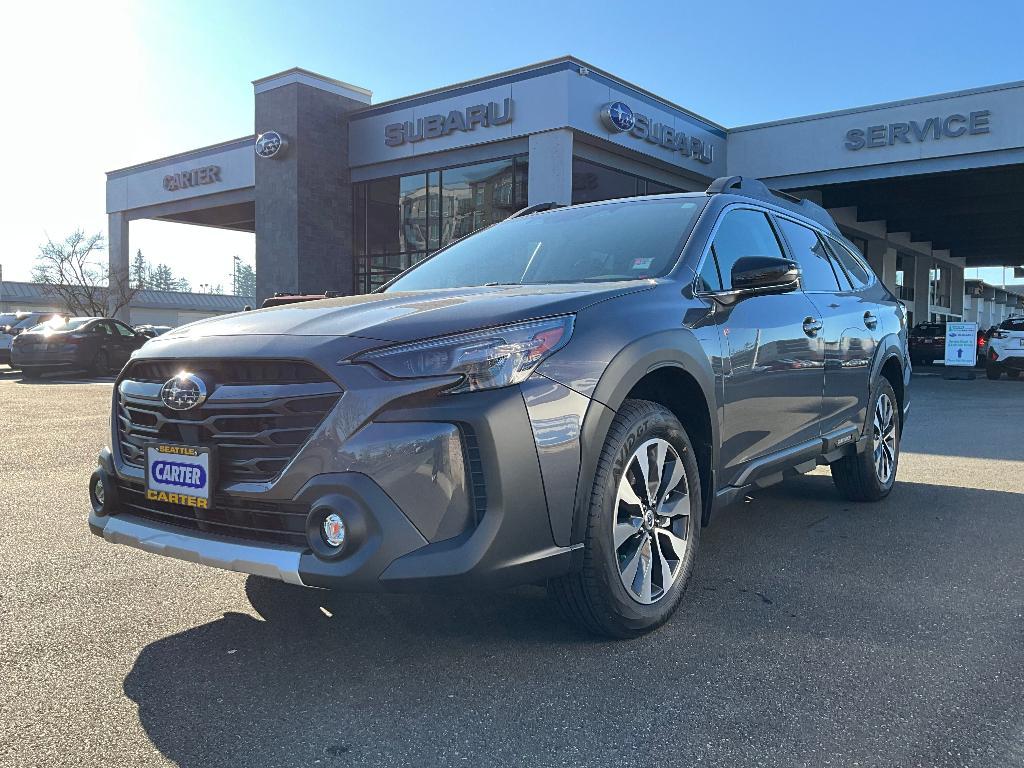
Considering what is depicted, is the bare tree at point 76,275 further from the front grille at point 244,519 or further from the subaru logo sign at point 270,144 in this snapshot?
the front grille at point 244,519

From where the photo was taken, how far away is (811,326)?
438 cm

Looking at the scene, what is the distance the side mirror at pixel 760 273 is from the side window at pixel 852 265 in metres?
2.03

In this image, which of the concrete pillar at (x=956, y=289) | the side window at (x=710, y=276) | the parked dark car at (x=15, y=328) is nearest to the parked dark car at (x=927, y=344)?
the concrete pillar at (x=956, y=289)

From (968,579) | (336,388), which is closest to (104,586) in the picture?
(336,388)

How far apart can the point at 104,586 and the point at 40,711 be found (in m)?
1.21

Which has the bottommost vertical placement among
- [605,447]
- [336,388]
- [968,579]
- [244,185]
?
[968,579]

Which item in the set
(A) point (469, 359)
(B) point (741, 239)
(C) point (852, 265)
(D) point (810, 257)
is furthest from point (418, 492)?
(C) point (852, 265)

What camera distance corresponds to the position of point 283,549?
8.29 ft

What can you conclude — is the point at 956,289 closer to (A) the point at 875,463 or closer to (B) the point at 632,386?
(A) the point at 875,463

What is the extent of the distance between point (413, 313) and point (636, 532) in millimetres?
1109

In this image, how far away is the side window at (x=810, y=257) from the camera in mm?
4711

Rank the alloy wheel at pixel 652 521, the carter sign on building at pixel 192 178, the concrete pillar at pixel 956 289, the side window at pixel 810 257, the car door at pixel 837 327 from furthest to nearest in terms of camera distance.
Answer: the concrete pillar at pixel 956 289 → the carter sign on building at pixel 192 178 → the side window at pixel 810 257 → the car door at pixel 837 327 → the alloy wheel at pixel 652 521

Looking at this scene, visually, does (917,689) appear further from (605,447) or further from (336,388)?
(336,388)

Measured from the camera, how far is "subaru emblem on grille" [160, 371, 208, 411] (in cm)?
272
